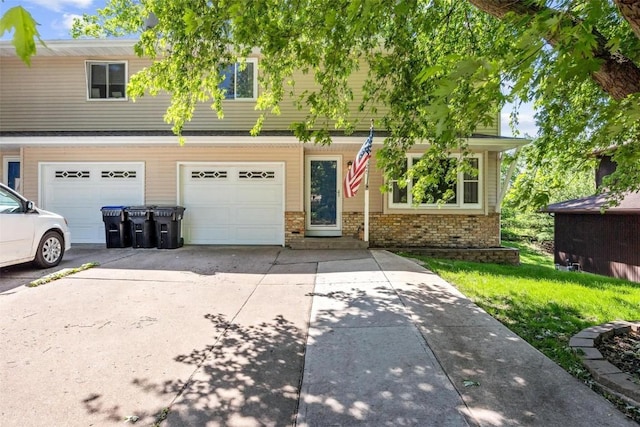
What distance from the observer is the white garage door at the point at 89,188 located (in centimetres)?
1047

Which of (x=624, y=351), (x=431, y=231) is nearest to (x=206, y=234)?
(x=431, y=231)

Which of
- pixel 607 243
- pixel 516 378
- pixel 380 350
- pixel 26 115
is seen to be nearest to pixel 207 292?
pixel 380 350

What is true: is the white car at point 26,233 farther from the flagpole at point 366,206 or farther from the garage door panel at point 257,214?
the flagpole at point 366,206

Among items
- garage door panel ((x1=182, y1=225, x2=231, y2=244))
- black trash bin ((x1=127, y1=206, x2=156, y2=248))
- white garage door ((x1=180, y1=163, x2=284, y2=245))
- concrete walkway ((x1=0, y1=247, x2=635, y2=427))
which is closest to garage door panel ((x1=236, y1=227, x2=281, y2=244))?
white garage door ((x1=180, y1=163, x2=284, y2=245))

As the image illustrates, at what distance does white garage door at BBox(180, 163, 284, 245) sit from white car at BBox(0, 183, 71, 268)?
3.61 m

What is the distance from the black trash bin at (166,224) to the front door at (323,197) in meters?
3.63

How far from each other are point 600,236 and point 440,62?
1535 centimetres

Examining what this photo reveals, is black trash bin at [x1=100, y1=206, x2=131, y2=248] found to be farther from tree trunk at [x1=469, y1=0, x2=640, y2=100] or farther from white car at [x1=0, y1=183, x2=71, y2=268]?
tree trunk at [x1=469, y1=0, x2=640, y2=100]

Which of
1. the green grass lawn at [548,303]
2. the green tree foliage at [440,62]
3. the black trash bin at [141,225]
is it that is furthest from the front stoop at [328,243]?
the green tree foliage at [440,62]

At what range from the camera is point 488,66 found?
5.79 feet

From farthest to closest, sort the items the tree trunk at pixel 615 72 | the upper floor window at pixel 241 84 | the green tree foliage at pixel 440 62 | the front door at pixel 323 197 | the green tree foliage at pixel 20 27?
the upper floor window at pixel 241 84 → the front door at pixel 323 197 → the tree trunk at pixel 615 72 → the green tree foliage at pixel 440 62 → the green tree foliage at pixel 20 27

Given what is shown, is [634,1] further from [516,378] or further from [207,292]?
[207,292]

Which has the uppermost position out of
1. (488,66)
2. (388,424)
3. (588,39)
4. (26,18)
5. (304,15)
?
(304,15)

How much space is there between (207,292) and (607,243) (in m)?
14.8
